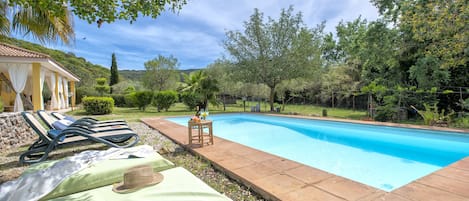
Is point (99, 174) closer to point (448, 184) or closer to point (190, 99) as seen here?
point (448, 184)

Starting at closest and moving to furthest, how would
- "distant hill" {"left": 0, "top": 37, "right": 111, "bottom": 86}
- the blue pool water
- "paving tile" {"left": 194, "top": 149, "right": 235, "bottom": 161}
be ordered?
"paving tile" {"left": 194, "top": 149, "right": 235, "bottom": 161}
the blue pool water
"distant hill" {"left": 0, "top": 37, "right": 111, "bottom": 86}

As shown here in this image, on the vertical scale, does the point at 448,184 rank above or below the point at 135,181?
below

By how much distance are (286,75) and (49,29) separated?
12.3 metres

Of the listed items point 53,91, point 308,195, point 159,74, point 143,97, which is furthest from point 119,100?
point 308,195

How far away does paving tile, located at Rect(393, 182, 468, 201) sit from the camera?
8.08 feet

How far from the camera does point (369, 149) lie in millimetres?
6285

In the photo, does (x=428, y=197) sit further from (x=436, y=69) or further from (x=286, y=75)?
(x=286, y=75)

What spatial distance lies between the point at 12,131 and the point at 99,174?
→ 5085 millimetres

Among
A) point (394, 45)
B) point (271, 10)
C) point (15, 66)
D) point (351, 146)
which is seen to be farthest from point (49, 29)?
point (394, 45)

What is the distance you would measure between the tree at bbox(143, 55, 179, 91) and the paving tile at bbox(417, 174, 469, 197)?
2732 cm

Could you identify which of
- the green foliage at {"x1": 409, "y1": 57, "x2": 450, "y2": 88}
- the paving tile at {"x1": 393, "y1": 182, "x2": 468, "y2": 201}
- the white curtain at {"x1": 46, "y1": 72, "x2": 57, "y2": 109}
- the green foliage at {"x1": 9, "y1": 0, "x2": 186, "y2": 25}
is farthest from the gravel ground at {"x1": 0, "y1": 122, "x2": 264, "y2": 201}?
the green foliage at {"x1": 409, "y1": 57, "x2": 450, "y2": 88}

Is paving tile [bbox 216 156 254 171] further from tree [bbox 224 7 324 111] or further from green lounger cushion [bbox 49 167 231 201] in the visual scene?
tree [bbox 224 7 324 111]

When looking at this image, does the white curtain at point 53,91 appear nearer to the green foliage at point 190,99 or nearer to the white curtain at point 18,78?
the white curtain at point 18,78

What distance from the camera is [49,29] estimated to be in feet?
20.8
